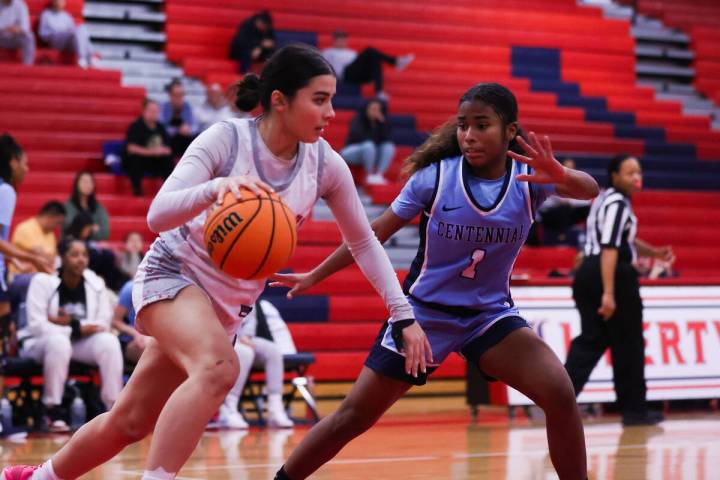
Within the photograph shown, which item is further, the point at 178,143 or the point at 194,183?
the point at 178,143

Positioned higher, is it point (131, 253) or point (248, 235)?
point (248, 235)

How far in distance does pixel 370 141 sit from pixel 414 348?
34.1ft

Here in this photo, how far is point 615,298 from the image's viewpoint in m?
9.32

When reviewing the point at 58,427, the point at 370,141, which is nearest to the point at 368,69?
the point at 370,141

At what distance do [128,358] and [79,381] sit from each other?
500 millimetres

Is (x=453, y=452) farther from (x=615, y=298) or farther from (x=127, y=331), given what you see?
(x=127, y=331)

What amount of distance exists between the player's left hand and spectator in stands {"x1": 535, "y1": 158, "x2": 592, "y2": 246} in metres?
9.99

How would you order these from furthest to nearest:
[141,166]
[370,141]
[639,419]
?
[370,141]
[141,166]
[639,419]

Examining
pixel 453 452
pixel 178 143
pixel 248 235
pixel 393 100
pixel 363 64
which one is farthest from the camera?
pixel 393 100

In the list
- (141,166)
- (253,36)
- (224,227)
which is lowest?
(141,166)

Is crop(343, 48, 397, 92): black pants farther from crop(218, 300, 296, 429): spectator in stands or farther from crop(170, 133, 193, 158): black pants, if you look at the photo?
crop(218, 300, 296, 429): spectator in stands

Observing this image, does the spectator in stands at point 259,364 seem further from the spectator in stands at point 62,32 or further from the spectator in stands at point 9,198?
the spectator in stands at point 62,32

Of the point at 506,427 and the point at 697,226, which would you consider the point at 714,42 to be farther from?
the point at 506,427

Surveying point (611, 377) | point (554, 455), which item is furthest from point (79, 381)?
point (554, 455)
